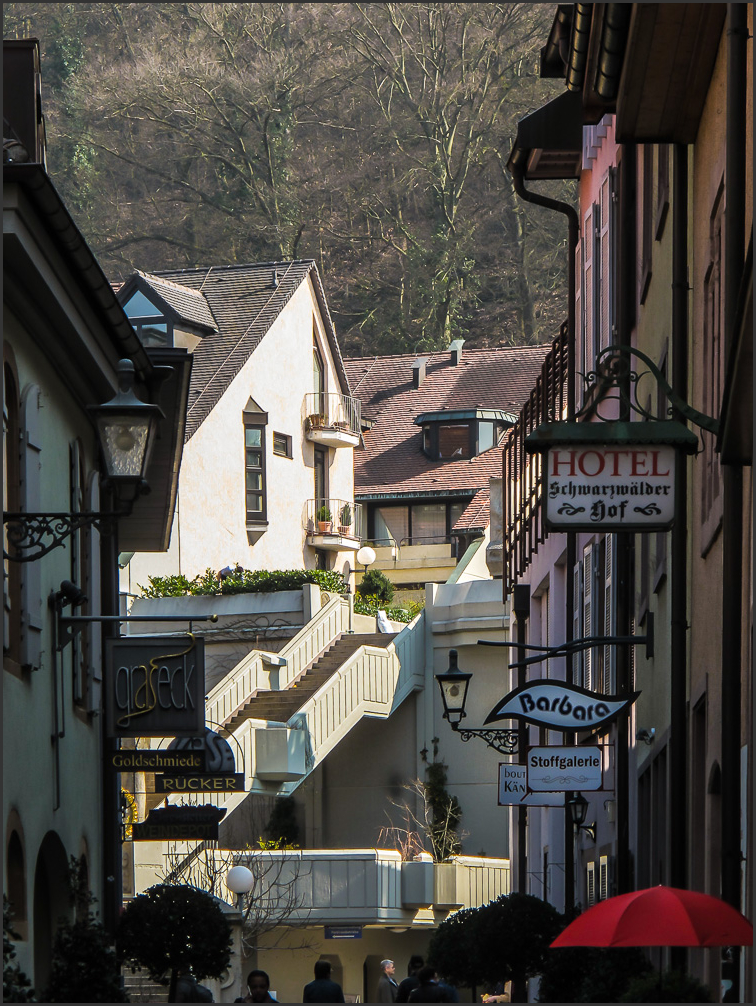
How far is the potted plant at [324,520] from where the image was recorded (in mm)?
49656

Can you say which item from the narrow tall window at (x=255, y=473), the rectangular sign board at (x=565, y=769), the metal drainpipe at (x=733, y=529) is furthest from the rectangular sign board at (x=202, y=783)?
the narrow tall window at (x=255, y=473)

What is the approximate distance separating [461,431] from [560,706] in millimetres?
44505

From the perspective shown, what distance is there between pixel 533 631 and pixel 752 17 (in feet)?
61.0

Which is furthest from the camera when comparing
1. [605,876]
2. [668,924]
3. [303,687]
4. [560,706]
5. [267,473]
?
[267,473]

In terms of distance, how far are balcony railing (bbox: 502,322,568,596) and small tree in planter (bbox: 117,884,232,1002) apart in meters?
5.72

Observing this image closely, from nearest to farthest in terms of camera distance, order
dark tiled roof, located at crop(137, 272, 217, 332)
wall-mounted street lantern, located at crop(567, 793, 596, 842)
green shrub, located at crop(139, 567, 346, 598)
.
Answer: wall-mounted street lantern, located at crop(567, 793, 596, 842) → green shrub, located at crop(139, 567, 346, 598) → dark tiled roof, located at crop(137, 272, 217, 332)

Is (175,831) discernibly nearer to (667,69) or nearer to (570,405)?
(570,405)

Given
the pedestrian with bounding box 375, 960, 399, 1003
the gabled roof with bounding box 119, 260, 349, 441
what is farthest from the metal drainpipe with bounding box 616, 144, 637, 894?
the gabled roof with bounding box 119, 260, 349, 441

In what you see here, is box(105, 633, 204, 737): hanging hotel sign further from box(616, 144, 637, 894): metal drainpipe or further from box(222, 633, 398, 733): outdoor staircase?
box(222, 633, 398, 733): outdoor staircase

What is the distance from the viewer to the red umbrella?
779 cm

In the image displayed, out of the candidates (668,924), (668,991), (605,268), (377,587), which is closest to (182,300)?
(377,587)

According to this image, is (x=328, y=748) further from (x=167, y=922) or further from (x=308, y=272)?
(x=167, y=922)

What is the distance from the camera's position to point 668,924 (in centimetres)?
788

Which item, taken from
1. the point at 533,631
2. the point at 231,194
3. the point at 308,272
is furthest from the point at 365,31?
the point at 533,631
